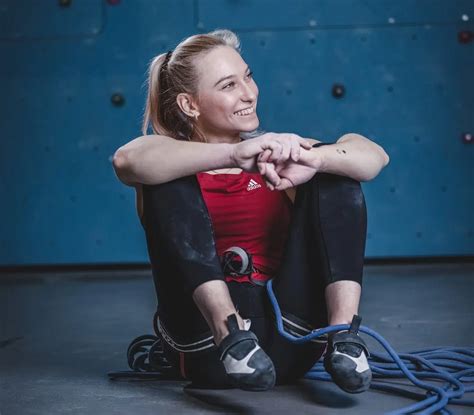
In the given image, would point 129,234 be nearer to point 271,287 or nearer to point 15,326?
point 15,326

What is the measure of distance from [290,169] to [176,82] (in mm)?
488

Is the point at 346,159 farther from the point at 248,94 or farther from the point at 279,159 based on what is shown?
the point at 248,94

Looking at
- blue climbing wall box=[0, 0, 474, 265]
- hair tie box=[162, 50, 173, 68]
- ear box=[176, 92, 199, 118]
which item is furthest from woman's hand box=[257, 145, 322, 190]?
blue climbing wall box=[0, 0, 474, 265]

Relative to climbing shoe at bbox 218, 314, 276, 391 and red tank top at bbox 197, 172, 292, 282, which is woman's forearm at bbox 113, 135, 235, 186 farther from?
climbing shoe at bbox 218, 314, 276, 391

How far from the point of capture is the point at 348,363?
1.60 metres

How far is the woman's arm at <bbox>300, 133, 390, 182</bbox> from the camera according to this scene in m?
1.69

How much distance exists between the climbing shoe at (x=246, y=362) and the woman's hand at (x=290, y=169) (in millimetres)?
322

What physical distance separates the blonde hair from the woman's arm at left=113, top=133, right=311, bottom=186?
311mm

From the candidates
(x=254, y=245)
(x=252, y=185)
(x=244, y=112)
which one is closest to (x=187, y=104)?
(x=244, y=112)

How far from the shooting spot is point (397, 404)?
172 centimetres

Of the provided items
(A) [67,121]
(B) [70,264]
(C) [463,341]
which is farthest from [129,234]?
(C) [463,341]

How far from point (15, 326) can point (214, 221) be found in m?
1.40

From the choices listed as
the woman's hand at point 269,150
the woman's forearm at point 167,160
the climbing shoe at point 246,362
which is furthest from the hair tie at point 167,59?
the climbing shoe at point 246,362

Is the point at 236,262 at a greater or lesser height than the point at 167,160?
lesser
